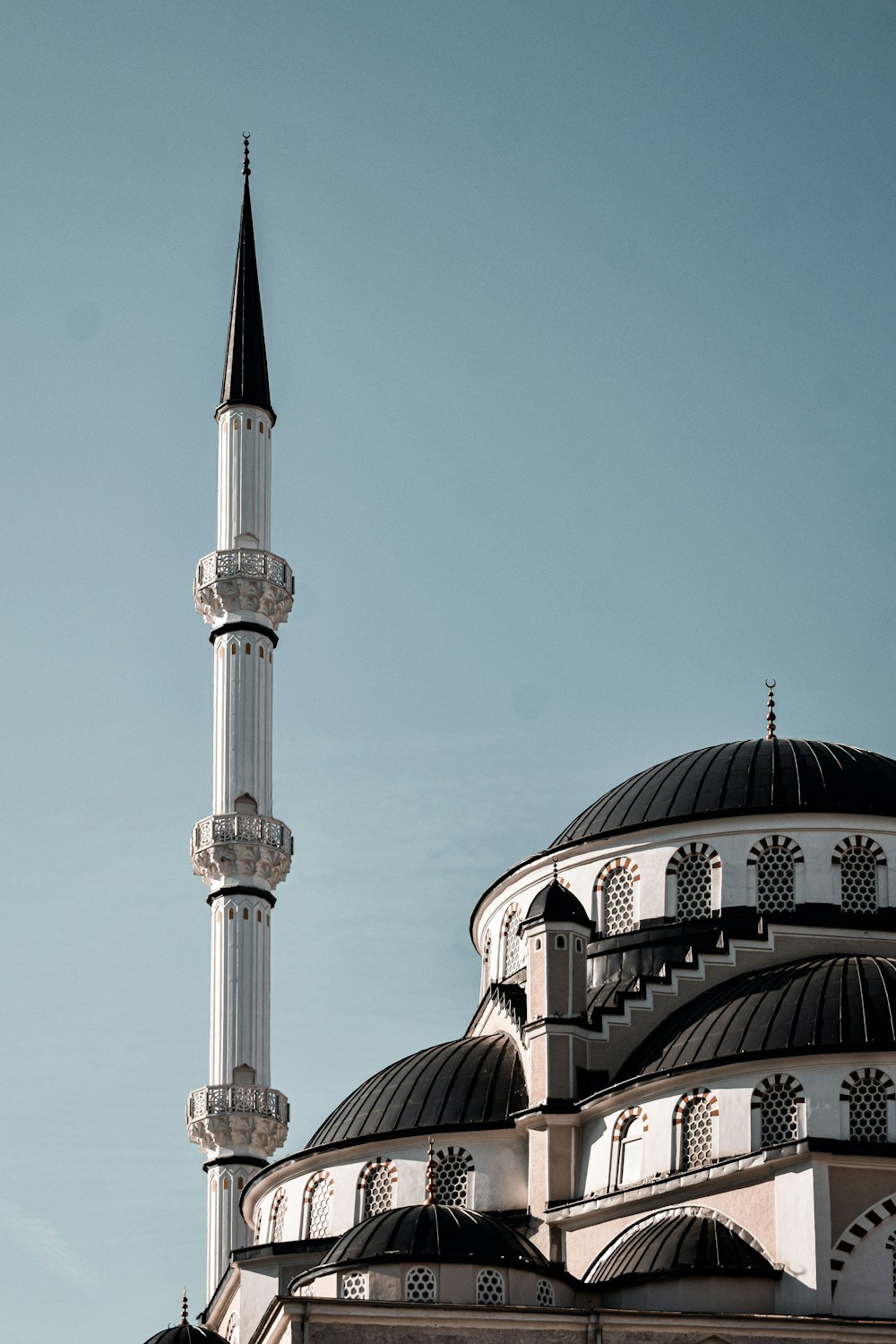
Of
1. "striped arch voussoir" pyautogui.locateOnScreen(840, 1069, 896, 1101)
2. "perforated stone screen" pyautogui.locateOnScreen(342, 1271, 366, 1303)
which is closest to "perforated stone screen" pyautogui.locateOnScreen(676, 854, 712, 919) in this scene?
"striped arch voussoir" pyautogui.locateOnScreen(840, 1069, 896, 1101)

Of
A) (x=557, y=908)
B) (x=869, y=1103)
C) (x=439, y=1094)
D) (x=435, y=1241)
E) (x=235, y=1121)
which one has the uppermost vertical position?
(x=557, y=908)

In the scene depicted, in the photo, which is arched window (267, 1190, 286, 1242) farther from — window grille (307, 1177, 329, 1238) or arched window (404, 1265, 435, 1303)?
arched window (404, 1265, 435, 1303)

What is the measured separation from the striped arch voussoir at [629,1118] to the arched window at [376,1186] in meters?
3.32

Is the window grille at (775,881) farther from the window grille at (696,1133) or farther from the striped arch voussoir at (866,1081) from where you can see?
the striped arch voussoir at (866,1081)

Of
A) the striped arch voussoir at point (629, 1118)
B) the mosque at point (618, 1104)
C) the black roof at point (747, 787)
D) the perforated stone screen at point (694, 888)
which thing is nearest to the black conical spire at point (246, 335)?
the mosque at point (618, 1104)

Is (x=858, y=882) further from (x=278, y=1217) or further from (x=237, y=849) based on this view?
(x=237, y=849)

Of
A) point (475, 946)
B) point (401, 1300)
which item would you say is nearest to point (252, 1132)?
point (475, 946)

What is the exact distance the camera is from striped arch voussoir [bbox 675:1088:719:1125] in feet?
94.3

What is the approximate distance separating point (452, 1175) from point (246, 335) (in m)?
20.1

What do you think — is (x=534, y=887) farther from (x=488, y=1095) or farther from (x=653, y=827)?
(x=488, y=1095)

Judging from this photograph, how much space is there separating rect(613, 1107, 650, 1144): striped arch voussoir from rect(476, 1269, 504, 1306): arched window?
352 cm

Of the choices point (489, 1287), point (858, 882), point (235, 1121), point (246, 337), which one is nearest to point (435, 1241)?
point (489, 1287)

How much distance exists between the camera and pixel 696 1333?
26109mm

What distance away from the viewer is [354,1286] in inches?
1057
